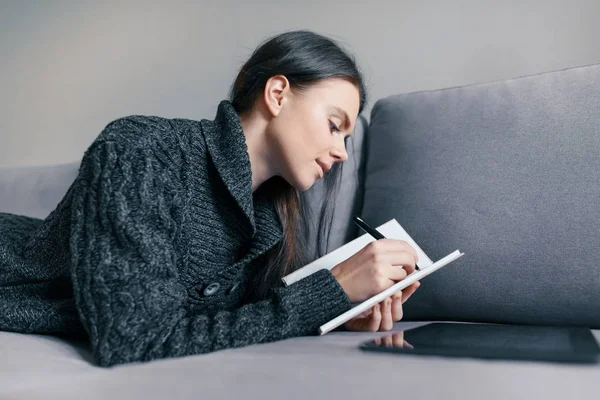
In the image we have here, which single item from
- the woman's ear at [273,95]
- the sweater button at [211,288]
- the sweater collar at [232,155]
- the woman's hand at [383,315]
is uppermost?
the woman's ear at [273,95]

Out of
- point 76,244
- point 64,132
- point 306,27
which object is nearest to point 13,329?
point 76,244

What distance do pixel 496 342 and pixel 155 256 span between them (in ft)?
1.51

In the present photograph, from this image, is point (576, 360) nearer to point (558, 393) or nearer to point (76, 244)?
point (558, 393)

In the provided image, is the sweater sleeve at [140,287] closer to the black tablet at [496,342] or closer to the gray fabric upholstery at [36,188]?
the black tablet at [496,342]

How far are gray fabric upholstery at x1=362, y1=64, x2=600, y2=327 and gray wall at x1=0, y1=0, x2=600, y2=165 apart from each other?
1.21 feet

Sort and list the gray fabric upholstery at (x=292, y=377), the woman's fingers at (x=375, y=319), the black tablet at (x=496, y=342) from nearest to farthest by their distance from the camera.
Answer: the gray fabric upholstery at (x=292, y=377) < the black tablet at (x=496, y=342) < the woman's fingers at (x=375, y=319)

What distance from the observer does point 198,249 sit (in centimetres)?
95

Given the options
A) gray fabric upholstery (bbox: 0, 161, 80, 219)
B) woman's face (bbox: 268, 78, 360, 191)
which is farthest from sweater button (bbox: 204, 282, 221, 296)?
gray fabric upholstery (bbox: 0, 161, 80, 219)

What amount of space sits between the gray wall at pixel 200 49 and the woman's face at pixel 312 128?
549 mm

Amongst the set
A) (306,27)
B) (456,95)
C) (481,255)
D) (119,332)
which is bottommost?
(481,255)

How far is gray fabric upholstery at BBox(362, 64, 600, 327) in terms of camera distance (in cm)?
94

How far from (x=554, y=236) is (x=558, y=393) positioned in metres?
0.47

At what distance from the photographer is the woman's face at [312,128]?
100 cm

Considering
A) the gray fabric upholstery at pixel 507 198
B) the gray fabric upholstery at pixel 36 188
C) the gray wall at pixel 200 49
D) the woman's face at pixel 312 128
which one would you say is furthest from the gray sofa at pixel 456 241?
the gray fabric upholstery at pixel 36 188
